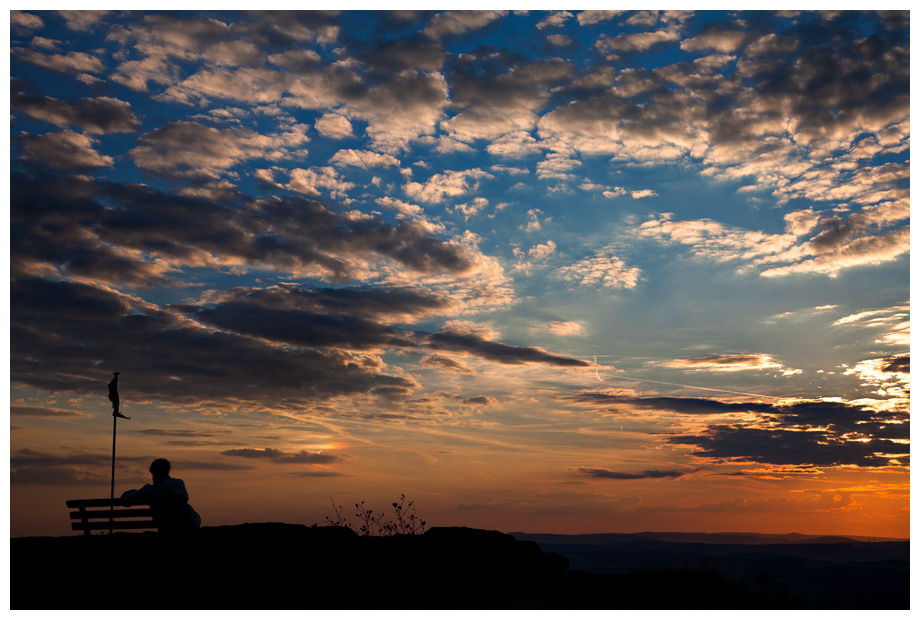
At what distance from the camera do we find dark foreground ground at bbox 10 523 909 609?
8.82m

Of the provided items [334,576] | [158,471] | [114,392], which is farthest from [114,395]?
[334,576]

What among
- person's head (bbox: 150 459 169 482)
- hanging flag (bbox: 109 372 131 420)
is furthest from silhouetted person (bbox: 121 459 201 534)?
hanging flag (bbox: 109 372 131 420)

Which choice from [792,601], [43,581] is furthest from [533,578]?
[43,581]

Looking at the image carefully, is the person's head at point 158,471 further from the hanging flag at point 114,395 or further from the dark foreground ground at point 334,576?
the hanging flag at point 114,395

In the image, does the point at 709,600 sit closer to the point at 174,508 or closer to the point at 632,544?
the point at 174,508

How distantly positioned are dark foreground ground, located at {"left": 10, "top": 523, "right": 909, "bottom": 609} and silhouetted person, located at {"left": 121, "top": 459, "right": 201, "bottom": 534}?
218 millimetres

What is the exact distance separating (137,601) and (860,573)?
88.4 m

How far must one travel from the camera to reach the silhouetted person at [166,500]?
8.95 m

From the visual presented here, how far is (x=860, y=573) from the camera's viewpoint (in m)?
Result: 76.4

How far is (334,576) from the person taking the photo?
10.7 metres

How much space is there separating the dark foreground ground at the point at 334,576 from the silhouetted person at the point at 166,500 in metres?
0.22

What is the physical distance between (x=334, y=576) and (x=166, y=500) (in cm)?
308

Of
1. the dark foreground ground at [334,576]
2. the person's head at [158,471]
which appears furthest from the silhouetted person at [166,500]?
the dark foreground ground at [334,576]

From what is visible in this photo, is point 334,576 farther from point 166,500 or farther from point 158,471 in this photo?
point 158,471
